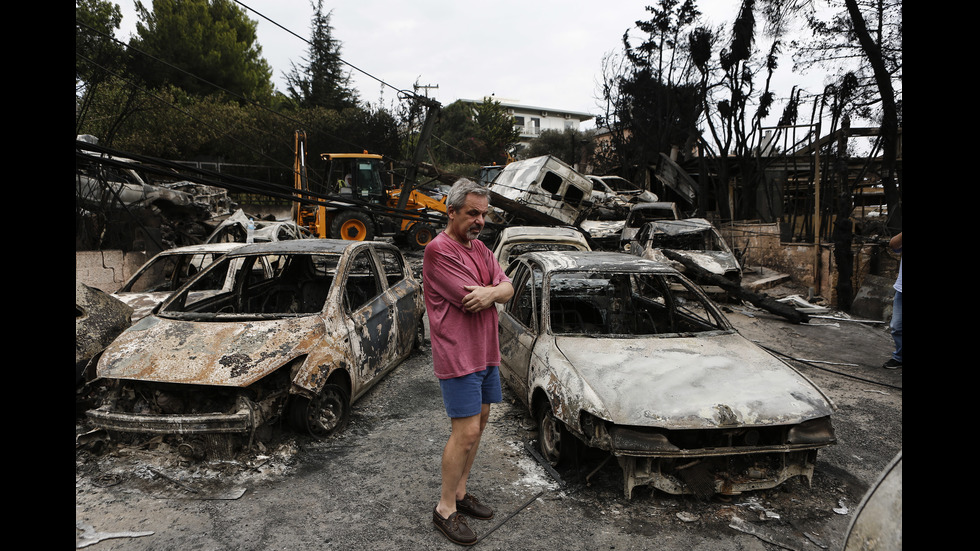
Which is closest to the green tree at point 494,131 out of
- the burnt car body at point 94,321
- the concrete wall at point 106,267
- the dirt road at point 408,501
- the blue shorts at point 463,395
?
the concrete wall at point 106,267

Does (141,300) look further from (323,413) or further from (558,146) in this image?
(558,146)

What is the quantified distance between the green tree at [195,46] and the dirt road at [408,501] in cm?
2734

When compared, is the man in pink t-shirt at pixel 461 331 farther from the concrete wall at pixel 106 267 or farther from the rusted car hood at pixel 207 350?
the concrete wall at pixel 106 267

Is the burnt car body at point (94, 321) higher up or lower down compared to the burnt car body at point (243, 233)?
lower down

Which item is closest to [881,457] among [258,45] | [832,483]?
[832,483]

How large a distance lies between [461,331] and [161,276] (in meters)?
6.18

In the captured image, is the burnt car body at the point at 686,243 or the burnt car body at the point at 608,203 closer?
the burnt car body at the point at 686,243

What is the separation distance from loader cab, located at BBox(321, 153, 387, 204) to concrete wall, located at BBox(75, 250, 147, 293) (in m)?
6.22

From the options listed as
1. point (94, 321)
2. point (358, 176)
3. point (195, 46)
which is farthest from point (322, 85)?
point (94, 321)

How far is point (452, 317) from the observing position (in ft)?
8.82

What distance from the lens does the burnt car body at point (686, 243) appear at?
970cm

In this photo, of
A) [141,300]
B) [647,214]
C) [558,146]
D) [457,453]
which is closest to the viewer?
[457,453]
